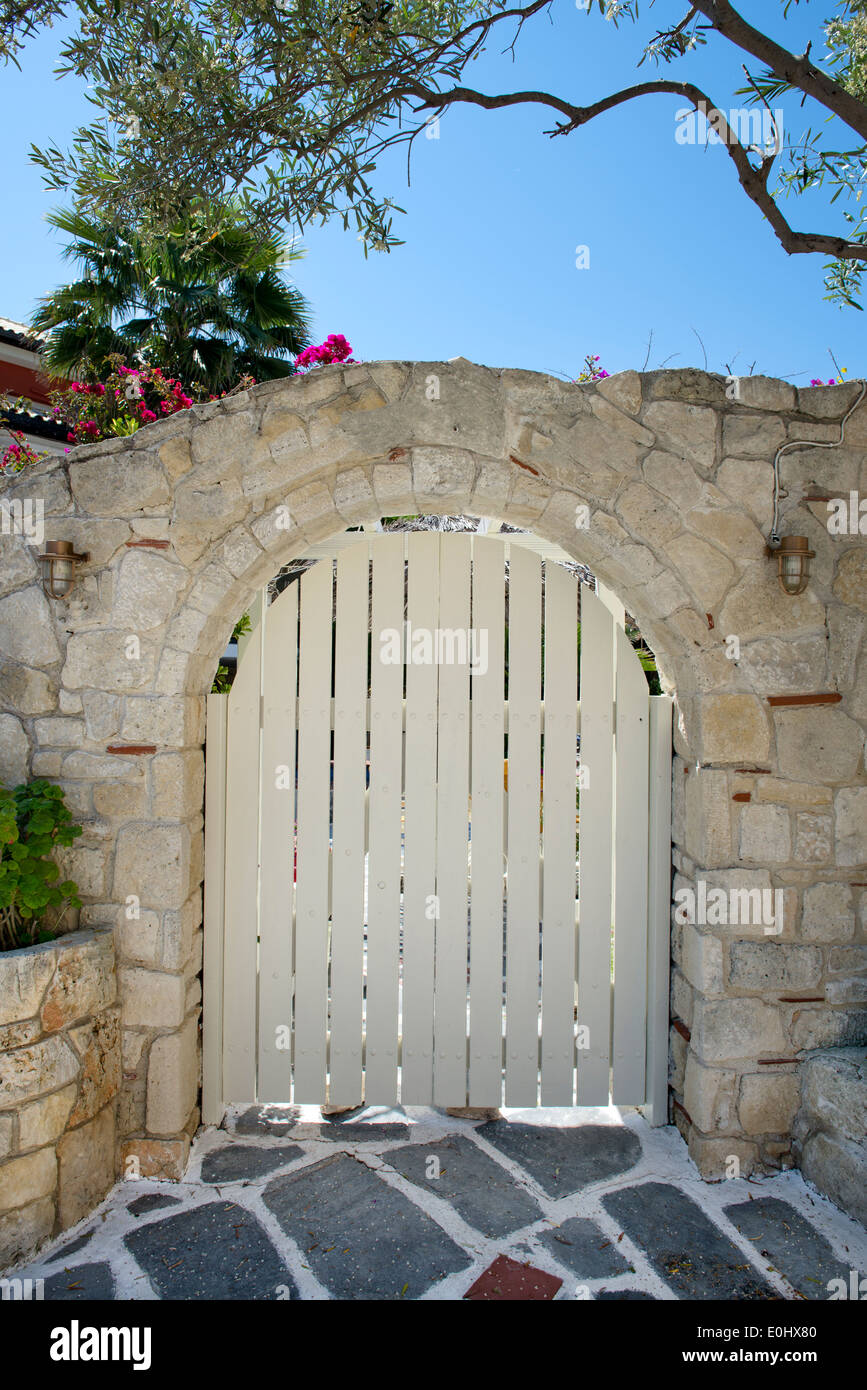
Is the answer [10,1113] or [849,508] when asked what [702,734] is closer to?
[849,508]

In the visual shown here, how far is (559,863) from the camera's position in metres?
2.93

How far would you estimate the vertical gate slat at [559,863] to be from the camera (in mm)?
2916

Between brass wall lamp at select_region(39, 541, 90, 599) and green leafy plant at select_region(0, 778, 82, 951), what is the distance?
0.66m

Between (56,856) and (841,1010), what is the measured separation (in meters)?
2.80

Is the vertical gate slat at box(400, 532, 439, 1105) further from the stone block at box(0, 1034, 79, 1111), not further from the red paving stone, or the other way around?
the stone block at box(0, 1034, 79, 1111)

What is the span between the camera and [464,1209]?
2.42 meters

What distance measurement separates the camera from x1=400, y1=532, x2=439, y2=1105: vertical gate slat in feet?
9.58

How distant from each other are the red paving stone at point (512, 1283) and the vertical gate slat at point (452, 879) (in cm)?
76

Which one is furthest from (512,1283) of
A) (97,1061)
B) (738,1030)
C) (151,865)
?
(151,865)

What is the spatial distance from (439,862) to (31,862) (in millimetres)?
1403

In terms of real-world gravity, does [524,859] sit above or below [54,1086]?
above

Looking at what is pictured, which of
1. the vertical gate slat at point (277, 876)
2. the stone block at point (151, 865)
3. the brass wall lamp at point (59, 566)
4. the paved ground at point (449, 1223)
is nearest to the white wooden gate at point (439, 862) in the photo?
the vertical gate slat at point (277, 876)

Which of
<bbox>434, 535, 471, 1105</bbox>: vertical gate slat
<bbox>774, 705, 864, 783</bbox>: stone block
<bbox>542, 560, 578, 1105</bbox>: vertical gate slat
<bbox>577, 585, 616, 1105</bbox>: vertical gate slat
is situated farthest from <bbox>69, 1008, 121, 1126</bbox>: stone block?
<bbox>774, 705, 864, 783</bbox>: stone block

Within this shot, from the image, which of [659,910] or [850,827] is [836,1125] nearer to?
[659,910]
